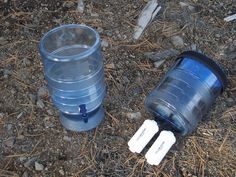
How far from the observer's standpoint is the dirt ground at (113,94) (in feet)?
8.05

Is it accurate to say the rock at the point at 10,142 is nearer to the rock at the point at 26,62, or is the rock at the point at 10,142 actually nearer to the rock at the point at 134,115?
the rock at the point at 26,62

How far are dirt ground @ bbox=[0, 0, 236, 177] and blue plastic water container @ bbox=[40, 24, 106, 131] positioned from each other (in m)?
0.15

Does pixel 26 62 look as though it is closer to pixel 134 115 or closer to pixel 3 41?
pixel 3 41

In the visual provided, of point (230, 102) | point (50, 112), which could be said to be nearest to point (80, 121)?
point (50, 112)

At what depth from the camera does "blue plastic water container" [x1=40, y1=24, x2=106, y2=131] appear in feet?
7.67

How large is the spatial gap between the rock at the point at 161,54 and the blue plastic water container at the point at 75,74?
60 centimetres

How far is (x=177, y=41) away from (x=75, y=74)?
1.02m

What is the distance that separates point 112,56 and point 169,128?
723 millimetres

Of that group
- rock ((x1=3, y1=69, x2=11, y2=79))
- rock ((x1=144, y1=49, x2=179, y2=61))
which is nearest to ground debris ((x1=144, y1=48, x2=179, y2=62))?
rock ((x1=144, y1=49, x2=179, y2=61))

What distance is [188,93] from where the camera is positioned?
2494mm

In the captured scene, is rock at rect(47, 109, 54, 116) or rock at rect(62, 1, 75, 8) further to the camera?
rock at rect(62, 1, 75, 8)

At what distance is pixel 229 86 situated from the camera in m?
2.83

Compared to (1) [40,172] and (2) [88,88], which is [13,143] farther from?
(2) [88,88]

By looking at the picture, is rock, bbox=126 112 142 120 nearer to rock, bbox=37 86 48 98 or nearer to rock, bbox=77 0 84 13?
rock, bbox=37 86 48 98
